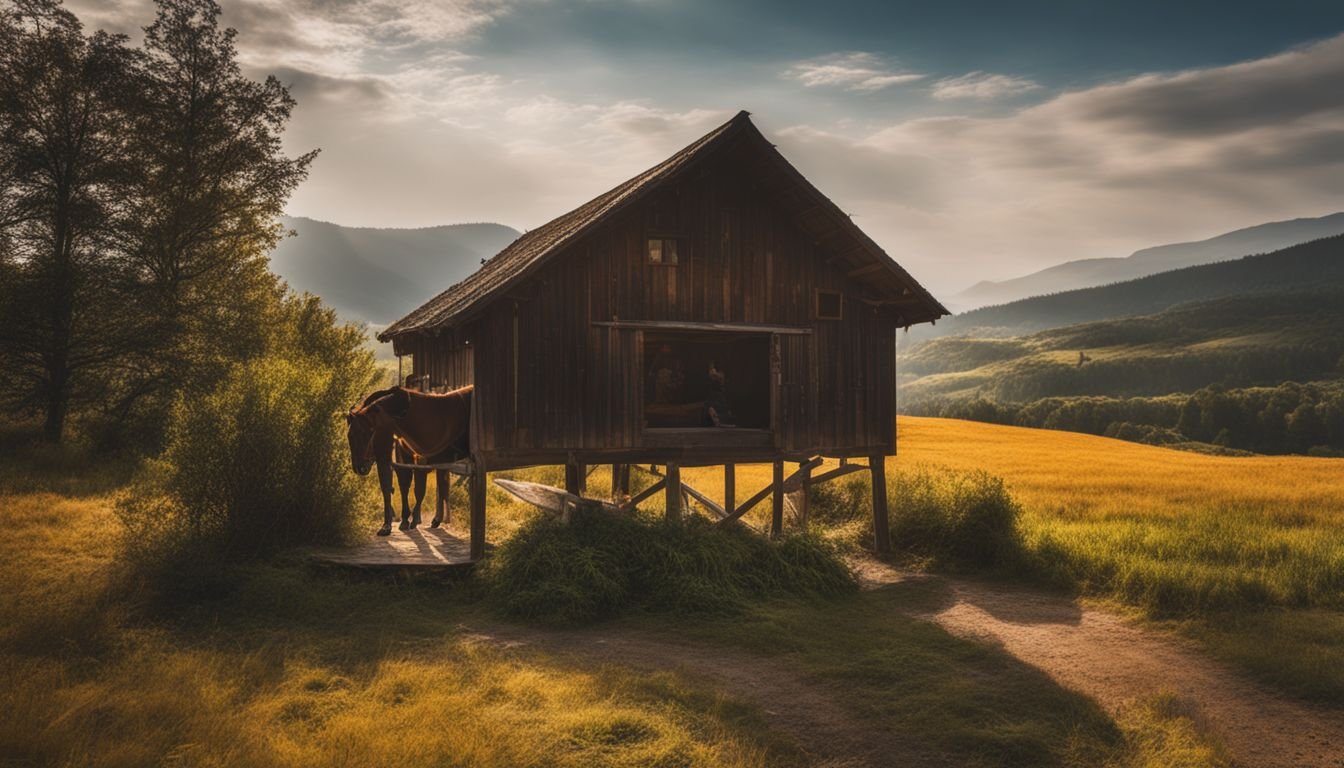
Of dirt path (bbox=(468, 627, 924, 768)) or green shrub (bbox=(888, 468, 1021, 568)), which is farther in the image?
green shrub (bbox=(888, 468, 1021, 568))

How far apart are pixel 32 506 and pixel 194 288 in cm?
1452

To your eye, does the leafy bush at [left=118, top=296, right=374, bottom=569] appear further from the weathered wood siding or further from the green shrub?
the green shrub

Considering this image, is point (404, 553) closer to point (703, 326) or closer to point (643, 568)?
point (643, 568)

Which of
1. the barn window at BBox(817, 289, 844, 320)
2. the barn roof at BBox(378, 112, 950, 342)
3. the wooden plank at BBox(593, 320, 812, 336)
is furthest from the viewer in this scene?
the barn window at BBox(817, 289, 844, 320)

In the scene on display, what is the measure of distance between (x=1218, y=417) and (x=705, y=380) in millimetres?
88337

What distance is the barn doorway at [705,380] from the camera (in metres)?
19.9

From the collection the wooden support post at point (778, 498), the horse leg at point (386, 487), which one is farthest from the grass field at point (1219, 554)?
the horse leg at point (386, 487)

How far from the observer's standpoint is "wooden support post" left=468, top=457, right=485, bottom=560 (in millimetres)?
14617

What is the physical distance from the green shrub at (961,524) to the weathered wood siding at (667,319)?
70.9 inches

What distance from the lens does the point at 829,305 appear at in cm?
1741

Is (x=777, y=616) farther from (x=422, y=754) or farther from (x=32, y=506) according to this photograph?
(x=32, y=506)

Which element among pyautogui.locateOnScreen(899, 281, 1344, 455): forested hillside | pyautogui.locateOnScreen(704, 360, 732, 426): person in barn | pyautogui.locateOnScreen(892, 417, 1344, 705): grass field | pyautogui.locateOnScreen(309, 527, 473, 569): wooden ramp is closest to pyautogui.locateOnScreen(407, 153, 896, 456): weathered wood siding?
pyautogui.locateOnScreen(309, 527, 473, 569): wooden ramp

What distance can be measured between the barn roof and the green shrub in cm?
411

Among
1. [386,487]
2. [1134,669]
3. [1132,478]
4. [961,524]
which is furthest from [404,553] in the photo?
[1132,478]
